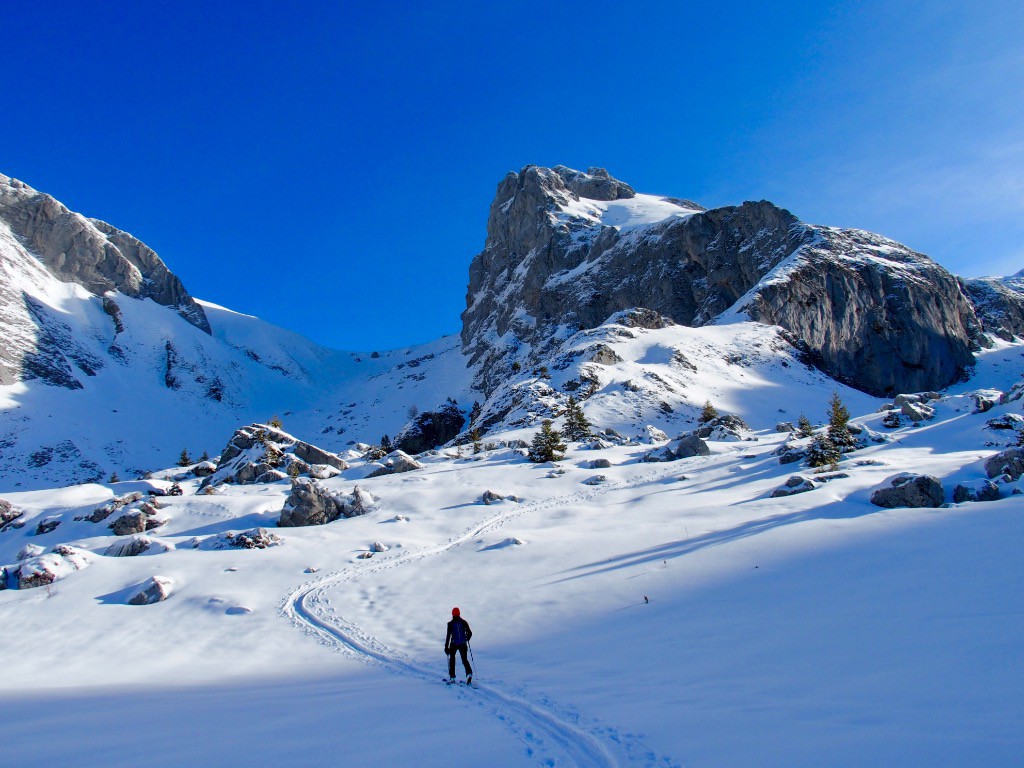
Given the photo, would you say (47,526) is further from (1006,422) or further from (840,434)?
(1006,422)

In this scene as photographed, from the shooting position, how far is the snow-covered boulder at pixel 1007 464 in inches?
747

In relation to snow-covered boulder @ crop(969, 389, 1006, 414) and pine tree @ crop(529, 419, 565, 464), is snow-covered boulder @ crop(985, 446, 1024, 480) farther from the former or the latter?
pine tree @ crop(529, 419, 565, 464)

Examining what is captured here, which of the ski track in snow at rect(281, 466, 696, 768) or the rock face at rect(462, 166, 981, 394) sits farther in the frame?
the rock face at rect(462, 166, 981, 394)

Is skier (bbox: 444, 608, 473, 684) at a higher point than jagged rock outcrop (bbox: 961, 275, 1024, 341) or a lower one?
lower

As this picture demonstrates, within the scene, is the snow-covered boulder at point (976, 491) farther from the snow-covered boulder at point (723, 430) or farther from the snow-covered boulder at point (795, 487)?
the snow-covered boulder at point (723, 430)

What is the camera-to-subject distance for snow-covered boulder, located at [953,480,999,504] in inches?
678

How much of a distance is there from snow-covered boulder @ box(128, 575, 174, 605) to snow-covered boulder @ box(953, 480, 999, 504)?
23.5m

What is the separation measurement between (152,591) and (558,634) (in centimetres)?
1244

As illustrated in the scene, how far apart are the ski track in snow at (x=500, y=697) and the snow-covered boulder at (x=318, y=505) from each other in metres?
6.61

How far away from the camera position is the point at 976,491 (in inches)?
688

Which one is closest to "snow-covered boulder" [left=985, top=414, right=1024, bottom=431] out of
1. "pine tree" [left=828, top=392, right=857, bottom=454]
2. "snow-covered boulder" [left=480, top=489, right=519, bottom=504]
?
"pine tree" [left=828, top=392, right=857, bottom=454]

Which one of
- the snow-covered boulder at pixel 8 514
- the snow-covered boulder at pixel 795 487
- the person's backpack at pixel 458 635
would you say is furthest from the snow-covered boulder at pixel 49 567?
the snow-covered boulder at pixel 795 487

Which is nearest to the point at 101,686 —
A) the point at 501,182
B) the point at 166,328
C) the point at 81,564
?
the point at 81,564

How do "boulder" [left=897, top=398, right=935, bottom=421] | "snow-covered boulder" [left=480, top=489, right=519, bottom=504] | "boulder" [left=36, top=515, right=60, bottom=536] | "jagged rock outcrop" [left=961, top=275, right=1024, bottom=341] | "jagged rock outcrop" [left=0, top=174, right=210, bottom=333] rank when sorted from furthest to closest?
"jagged rock outcrop" [left=0, top=174, right=210, bottom=333]
"jagged rock outcrop" [left=961, top=275, right=1024, bottom=341]
"boulder" [left=897, top=398, right=935, bottom=421]
"snow-covered boulder" [left=480, top=489, right=519, bottom=504]
"boulder" [left=36, top=515, right=60, bottom=536]
